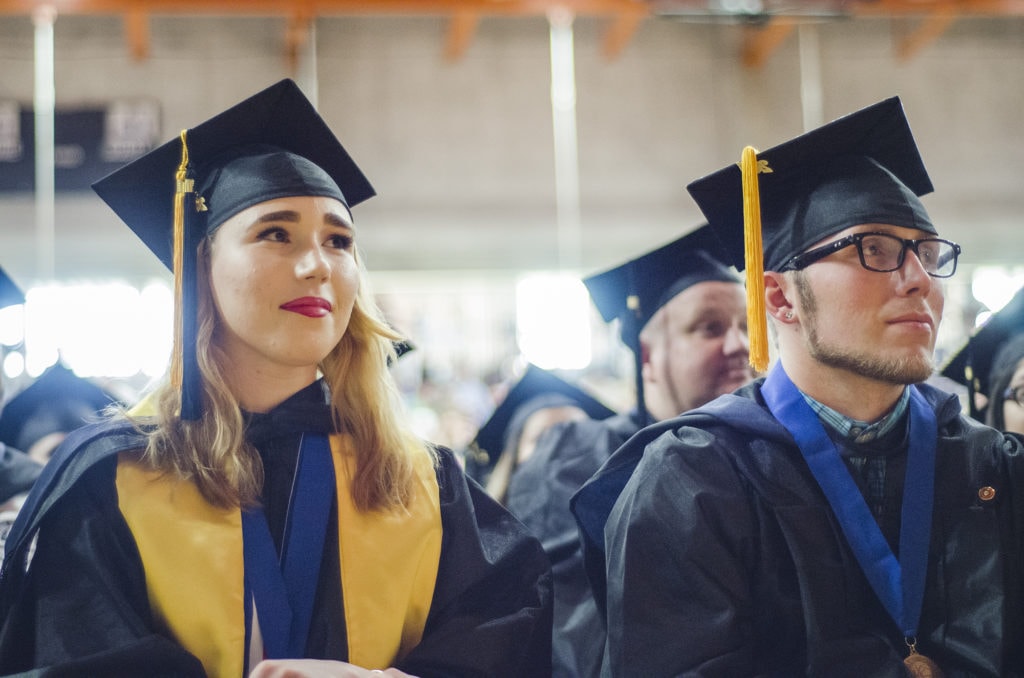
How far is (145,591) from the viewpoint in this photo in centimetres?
170

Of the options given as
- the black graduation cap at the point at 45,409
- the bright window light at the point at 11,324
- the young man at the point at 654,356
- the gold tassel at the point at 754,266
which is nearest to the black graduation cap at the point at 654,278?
the young man at the point at 654,356

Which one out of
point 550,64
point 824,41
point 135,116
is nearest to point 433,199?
point 550,64

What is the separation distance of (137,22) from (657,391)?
23.1 ft

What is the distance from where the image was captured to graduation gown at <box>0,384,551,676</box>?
63.4 inches

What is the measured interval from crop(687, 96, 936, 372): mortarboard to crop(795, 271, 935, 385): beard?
0.27 ft

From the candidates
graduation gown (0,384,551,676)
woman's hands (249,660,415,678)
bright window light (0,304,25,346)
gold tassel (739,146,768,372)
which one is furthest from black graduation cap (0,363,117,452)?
gold tassel (739,146,768,372)

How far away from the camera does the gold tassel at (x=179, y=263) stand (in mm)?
1830

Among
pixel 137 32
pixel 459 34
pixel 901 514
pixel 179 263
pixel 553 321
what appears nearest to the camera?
pixel 901 514

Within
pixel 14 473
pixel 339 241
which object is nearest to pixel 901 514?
pixel 339 241

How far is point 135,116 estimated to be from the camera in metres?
8.59

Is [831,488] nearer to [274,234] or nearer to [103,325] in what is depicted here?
[274,234]

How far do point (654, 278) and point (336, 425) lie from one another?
140 centimetres

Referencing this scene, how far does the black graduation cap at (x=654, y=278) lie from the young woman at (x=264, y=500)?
46.7 inches

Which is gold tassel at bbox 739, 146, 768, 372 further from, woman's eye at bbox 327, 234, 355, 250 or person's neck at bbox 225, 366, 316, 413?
person's neck at bbox 225, 366, 316, 413
